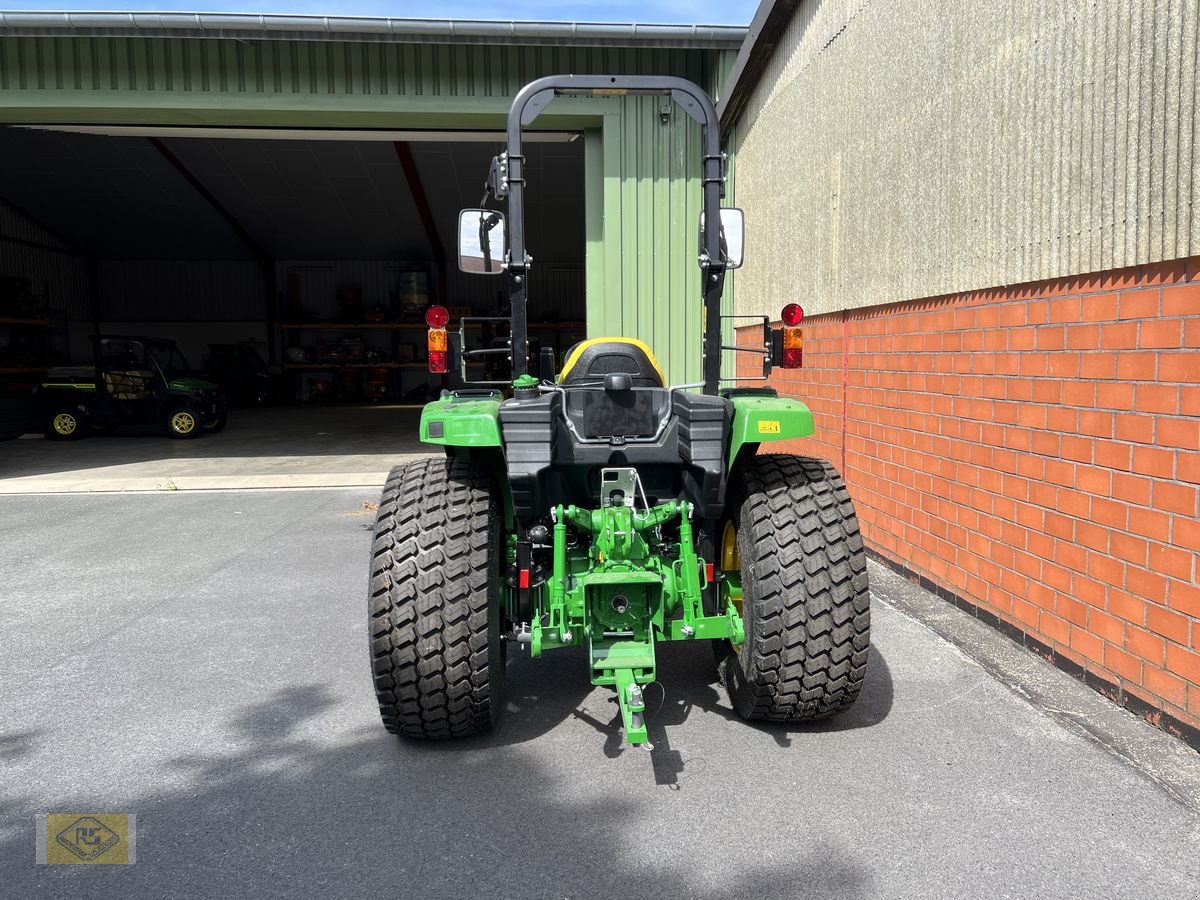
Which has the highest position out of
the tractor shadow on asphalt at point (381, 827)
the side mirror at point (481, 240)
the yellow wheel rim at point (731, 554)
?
the side mirror at point (481, 240)

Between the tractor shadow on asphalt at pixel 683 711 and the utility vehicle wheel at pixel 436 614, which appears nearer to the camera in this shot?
the utility vehicle wheel at pixel 436 614

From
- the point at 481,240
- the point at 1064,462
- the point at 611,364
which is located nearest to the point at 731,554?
the point at 611,364

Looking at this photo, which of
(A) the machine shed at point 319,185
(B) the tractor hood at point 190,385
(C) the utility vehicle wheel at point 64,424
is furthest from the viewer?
(B) the tractor hood at point 190,385

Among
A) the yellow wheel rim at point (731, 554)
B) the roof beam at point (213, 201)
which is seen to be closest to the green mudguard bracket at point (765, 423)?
the yellow wheel rim at point (731, 554)

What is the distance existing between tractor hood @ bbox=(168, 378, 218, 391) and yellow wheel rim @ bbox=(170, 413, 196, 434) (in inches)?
20.4

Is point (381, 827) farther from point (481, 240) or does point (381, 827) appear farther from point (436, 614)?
point (481, 240)

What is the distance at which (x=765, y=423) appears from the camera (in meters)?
3.29

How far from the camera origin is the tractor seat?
4066 millimetres

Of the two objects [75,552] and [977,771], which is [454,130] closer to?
[75,552]

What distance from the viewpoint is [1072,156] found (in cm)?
379

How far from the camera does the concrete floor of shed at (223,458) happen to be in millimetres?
10391

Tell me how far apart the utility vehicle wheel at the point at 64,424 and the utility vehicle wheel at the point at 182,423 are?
1612mm

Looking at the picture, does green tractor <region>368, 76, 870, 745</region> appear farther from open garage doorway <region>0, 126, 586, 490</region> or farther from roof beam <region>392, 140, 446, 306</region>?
roof beam <region>392, 140, 446, 306</region>

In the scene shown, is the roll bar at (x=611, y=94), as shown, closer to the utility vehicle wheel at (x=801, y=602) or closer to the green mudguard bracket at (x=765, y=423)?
the green mudguard bracket at (x=765, y=423)
